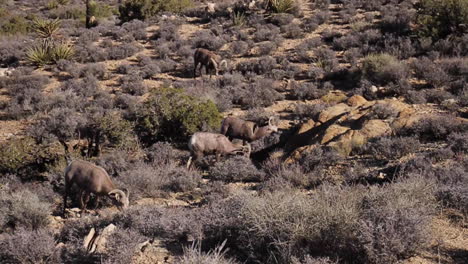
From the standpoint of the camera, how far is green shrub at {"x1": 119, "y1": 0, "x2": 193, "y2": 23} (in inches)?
1042

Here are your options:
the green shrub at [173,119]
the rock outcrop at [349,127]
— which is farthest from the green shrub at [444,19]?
the green shrub at [173,119]

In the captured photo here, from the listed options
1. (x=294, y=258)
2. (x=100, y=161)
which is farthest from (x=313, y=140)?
(x=294, y=258)

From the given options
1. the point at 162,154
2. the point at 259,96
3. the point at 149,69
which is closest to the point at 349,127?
the point at 162,154

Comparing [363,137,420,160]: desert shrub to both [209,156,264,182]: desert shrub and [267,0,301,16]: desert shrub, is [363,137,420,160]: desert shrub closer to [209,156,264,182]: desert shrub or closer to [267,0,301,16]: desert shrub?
[209,156,264,182]: desert shrub

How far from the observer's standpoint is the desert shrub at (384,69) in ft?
49.9

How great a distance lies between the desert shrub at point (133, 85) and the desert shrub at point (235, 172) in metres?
7.63

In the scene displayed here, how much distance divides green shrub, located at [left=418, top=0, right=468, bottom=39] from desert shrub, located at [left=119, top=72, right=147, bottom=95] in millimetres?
12187

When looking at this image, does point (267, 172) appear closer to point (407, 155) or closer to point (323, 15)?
point (407, 155)

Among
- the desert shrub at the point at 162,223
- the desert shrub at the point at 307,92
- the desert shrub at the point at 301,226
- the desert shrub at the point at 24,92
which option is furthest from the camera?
the desert shrub at the point at 307,92

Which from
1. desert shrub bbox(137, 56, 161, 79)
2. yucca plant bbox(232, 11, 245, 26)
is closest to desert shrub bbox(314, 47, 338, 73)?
yucca plant bbox(232, 11, 245, 26)

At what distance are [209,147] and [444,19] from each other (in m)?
13.3

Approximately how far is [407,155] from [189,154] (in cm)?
566

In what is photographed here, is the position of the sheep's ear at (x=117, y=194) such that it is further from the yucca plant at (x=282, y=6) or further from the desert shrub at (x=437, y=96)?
the yucca plant at (x=282, y=6)

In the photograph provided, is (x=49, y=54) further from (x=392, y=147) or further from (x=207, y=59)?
(x=392, y=147)
